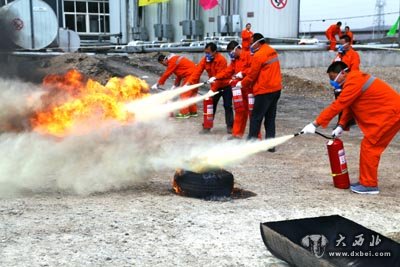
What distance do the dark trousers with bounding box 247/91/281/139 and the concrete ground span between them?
2.67ft

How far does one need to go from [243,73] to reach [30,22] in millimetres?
4894

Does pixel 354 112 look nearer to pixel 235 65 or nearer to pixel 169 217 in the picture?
pixel 169 217

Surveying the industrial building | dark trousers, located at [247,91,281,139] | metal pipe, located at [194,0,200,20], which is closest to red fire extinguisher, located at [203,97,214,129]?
dark trousers, located at [247,91,281,139]

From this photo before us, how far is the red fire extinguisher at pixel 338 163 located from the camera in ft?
21.0

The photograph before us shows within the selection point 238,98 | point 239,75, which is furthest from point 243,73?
point 238,98

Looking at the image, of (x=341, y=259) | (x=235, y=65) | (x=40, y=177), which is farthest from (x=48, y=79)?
(x=341, y=259)

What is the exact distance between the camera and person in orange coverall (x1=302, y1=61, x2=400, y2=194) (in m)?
6.07

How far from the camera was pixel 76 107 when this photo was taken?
635cm

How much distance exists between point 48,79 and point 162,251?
4318 millimetres

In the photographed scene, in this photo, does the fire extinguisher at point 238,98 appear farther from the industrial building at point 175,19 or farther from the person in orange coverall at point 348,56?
the industrial building at point 175,19

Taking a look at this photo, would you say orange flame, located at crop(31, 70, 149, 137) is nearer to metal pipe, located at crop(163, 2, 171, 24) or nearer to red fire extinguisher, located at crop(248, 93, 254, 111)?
red fire extinguisher, located at crop(248, 93, 254, 111)

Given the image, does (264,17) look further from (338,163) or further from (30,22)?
(338,163)

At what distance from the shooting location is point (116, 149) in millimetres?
6273

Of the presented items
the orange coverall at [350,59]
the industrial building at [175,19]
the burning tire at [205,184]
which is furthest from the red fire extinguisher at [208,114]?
the industrial building at [175,19]
